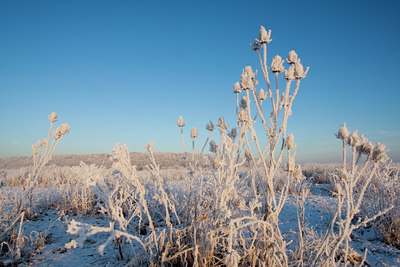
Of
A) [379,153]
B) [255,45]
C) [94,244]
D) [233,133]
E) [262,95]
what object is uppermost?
[255,45]

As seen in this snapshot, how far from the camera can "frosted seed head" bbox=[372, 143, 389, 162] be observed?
172 centimetres

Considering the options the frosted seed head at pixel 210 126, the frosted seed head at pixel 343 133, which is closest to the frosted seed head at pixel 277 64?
the frosted seed head at pixel 343 133

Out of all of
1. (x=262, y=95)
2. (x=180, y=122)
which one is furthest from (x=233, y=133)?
(x=180, y=122)

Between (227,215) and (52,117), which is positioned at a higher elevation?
(52,117)

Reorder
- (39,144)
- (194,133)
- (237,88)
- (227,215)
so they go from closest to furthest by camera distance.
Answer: (227,215), (237,88), (194,133), (39,144)

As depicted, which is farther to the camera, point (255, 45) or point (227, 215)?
point (255, 45)

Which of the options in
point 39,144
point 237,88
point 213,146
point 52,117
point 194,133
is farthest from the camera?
point 39,144

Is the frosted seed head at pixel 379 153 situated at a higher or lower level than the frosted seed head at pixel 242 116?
lower

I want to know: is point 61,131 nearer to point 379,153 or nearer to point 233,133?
point 233,133

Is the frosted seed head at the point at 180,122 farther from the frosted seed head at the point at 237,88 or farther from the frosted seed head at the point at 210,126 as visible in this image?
the frosted seed head at the point at 237,88

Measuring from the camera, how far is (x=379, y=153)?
1744mm

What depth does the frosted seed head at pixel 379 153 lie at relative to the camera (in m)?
1.72

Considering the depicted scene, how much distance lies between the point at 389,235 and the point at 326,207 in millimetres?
1244

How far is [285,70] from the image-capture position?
1.60 meters
